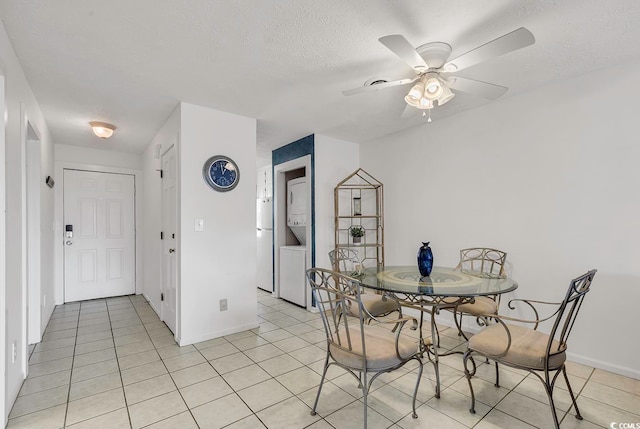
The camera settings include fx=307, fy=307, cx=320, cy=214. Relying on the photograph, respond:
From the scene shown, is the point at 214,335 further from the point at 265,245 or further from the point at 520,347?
the point at 520,347

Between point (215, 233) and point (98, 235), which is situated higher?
point (215, 233)

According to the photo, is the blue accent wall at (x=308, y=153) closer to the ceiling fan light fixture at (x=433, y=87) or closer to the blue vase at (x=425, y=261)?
the blue vase at (x=425, y=261)

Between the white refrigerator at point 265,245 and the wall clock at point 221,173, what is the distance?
1938 mm

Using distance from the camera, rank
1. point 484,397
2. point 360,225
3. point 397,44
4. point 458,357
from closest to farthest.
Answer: point 397,44 < point 484,397 < point 458,357 < point 360,225

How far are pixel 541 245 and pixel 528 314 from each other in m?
0.64

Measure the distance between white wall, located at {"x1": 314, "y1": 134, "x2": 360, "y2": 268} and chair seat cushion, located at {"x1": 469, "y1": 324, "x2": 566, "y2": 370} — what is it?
2.37 metres

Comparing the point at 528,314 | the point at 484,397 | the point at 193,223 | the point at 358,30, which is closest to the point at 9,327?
the point at 193,223

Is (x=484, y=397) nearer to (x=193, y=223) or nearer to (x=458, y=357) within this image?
(x=458, y=357)

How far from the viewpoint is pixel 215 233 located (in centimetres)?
312

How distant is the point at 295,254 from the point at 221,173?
1679 mm

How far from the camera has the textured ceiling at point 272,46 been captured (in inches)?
65.8

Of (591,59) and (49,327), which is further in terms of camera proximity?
(49,327)

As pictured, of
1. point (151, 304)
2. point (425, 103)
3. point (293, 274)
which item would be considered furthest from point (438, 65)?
point (151, 304)

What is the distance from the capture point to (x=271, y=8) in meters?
1.66
